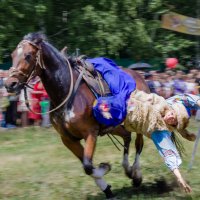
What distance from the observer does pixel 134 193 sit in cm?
646

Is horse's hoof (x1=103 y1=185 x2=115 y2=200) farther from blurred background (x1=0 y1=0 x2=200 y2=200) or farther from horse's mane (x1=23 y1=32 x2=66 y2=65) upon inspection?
horse's mane (x1=23 y1=32 x2=66 y2=65)

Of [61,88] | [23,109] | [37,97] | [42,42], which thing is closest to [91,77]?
[61,88]

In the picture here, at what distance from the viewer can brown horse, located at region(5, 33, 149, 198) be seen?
18.4 feet

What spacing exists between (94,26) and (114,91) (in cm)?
1194

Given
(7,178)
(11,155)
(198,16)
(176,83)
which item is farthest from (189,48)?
(7,178)

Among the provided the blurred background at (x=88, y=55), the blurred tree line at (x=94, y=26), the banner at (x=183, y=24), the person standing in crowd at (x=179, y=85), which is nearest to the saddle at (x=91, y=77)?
the blurred background at (x=88, y=55)

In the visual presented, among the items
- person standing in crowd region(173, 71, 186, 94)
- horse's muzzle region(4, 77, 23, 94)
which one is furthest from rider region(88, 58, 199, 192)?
person standing in crowd region(173, 71, 186, 94)

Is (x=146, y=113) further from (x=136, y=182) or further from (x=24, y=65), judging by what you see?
(x=24, y=65)

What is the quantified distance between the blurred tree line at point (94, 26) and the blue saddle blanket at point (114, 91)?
35.3ft

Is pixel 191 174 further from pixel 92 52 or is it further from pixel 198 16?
pixel 198 16

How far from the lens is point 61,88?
19.2 feet

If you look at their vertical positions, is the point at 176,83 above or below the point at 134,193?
below

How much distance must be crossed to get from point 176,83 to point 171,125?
846 centimetres

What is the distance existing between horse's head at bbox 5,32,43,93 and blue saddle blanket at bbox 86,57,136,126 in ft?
2.74
